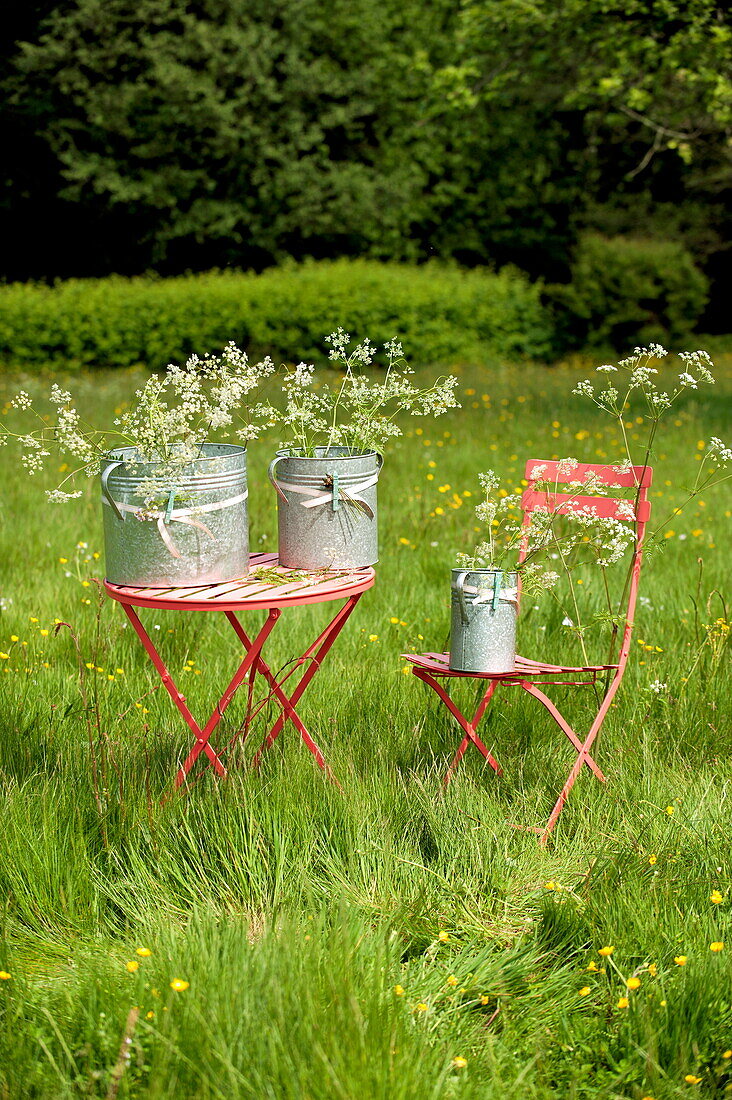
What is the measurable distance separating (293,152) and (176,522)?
18100 mm

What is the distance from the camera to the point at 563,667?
330 centimetres

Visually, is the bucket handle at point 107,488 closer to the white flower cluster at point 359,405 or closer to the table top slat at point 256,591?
the table top slat at point 256,591

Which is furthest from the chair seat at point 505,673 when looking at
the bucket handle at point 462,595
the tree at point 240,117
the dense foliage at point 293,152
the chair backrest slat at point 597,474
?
the tree at point 240,117

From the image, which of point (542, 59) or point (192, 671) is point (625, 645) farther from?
point (542, 59)

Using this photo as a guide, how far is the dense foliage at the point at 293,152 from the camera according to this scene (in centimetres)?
1867

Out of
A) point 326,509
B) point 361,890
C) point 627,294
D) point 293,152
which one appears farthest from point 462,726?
point 293,152

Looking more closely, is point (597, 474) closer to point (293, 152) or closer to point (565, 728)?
point (565, 728)

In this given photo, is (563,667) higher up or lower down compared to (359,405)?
lower down

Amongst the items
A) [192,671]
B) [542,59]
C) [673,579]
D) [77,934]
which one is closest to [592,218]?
[542,59]

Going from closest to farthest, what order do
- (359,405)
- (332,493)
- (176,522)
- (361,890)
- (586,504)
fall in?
(361,890) < (176,522) < (332,493) < (359,405) < (586,504)

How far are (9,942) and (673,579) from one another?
378cm

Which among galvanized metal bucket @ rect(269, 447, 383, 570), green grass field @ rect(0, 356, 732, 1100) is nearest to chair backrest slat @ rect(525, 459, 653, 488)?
green grass field @ rect(0, 356, 732, 1100)

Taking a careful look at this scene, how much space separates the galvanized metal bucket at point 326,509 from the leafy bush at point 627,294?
16539 millimetres

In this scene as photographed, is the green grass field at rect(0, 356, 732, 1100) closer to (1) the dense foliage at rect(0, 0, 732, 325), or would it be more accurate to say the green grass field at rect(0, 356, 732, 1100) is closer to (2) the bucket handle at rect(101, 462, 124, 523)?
(2) the bucket handle at rect(101, 462, 124, 523)
